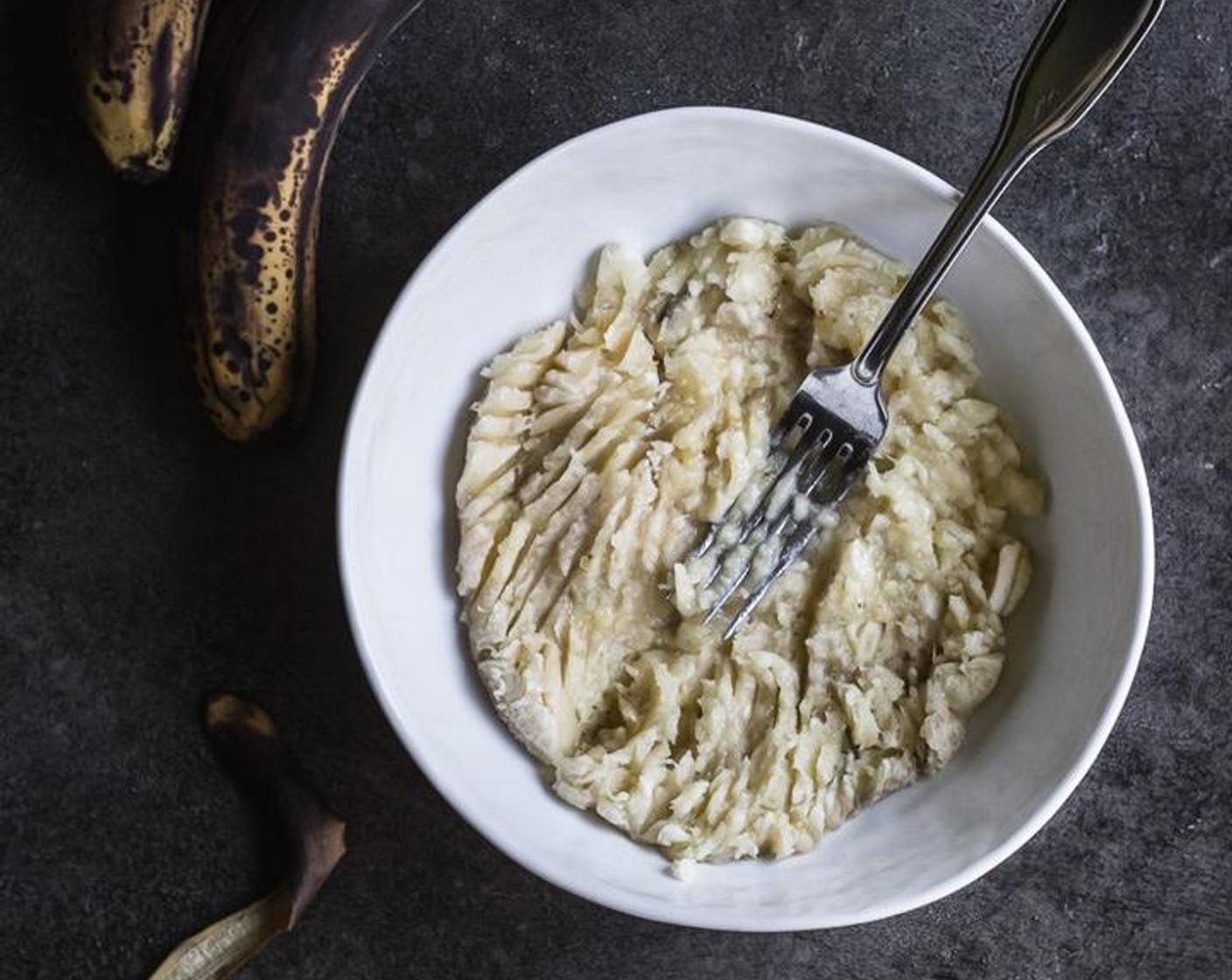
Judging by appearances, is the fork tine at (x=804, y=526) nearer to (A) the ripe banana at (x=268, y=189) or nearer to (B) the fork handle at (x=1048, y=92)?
(B) the fork handle at (x=1048, y=92)

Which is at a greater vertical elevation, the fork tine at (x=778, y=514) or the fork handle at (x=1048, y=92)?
the fork handle at (x=1048, y=92)

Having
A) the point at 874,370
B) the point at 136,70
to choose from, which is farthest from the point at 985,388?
the point at 136,70

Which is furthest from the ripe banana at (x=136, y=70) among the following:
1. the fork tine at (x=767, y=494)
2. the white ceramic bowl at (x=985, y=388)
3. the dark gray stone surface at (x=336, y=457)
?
the fork tine at (x=767, y=494)

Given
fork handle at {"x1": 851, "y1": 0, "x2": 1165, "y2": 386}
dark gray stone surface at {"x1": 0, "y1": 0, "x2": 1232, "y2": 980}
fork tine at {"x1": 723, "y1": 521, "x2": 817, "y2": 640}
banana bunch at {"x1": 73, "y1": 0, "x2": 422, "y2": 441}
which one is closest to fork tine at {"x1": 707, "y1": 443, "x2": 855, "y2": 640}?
fork tine at {"x1": 723, "y1": 521, "x2": 817, "y2": 640}

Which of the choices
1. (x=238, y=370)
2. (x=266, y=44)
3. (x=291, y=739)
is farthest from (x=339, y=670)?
(x=266, y=44)

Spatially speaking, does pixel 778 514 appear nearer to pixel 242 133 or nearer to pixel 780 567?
pixel 780 567

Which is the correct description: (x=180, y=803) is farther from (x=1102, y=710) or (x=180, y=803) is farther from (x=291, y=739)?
(x=1102, y=710)
